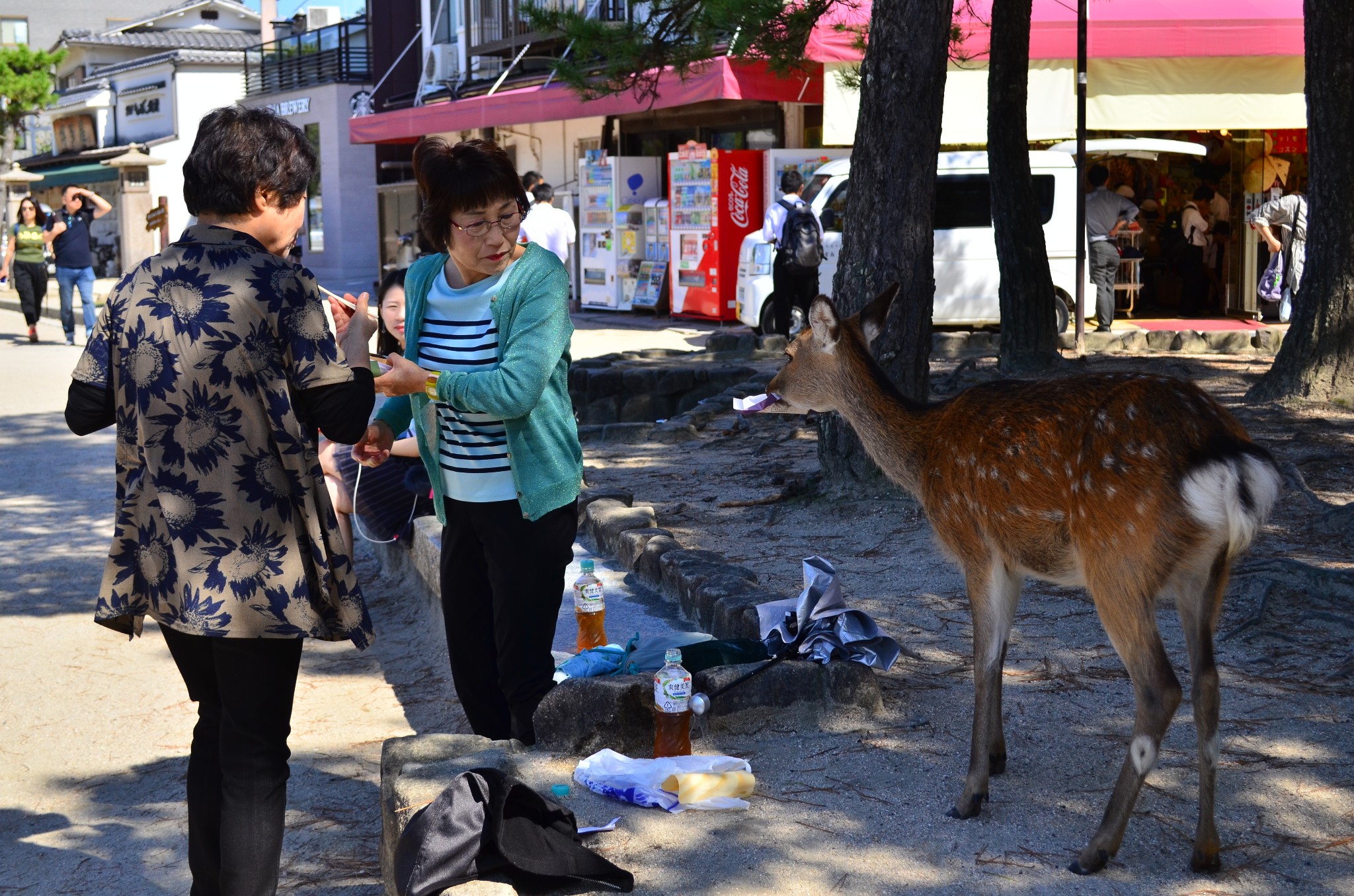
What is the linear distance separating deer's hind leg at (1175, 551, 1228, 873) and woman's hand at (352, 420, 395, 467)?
2235 millimetres

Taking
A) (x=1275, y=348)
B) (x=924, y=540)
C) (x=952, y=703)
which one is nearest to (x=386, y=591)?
(x=924, y=540)

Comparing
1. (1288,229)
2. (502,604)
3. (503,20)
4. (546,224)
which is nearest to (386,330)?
(502,604)

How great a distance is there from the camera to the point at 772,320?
14.9 metres

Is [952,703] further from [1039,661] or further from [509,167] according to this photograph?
[509,167]

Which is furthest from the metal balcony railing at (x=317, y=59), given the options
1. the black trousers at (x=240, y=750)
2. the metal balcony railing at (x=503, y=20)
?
the black trousers at (x=240, y=750)

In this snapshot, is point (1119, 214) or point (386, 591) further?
point (1119, 214)

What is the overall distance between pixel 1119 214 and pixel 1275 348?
262 centimetres

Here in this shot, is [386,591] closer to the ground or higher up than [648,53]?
closer to the ground

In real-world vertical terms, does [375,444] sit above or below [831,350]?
below

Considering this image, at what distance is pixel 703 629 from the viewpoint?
5402mm

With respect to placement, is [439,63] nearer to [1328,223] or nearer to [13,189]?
[13,189]

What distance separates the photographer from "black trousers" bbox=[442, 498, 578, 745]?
3.75 m

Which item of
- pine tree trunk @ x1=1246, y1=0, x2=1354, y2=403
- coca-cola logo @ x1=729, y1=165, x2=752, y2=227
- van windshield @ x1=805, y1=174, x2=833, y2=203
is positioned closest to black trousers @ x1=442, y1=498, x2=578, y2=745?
pine tree trunk @ x1=1246, y1=0, x2=1354, y2=403

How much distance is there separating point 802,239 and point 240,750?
1139 centimetres
